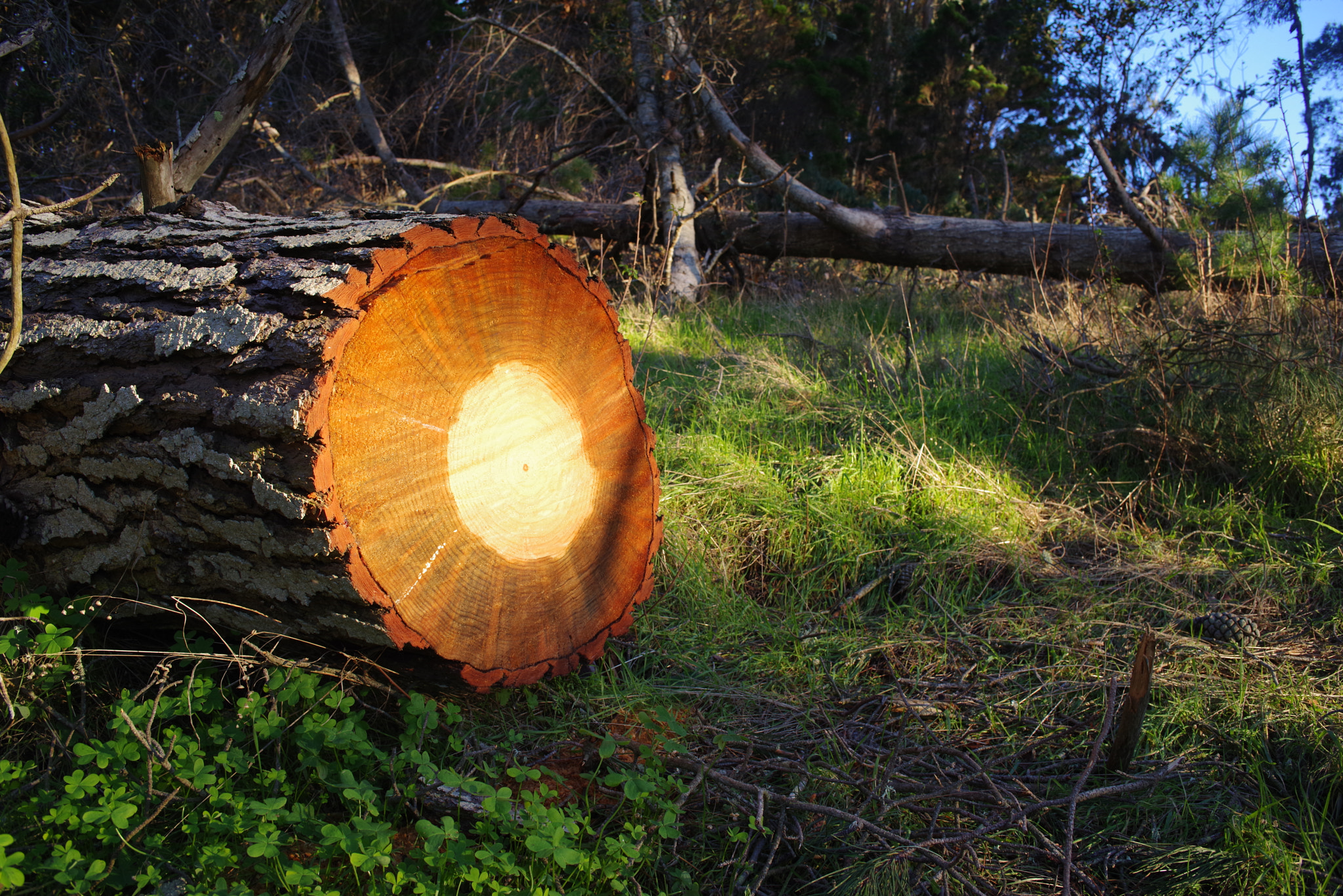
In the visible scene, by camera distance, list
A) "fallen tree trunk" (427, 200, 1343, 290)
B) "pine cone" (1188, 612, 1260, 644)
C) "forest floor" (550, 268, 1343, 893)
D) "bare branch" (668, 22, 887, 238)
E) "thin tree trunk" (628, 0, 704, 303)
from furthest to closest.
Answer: "thin tree trunk" (628, 0, 704, 303) < "bare branch" (668, 22, 887, 238) < "fallen tree trunk" (427, 200, 1343, 290) < "pine cone" (1188, 612, 1260, 644) < "forest floor" (550, 268, 1343, 893)

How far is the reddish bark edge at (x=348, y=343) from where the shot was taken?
5.28 feet

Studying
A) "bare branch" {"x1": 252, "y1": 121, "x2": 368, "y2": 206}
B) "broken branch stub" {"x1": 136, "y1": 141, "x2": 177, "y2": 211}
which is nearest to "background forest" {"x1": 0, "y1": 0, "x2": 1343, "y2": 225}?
"bare branch" {"x1": 252, "y1": 121, "x2": 368, "y2": 206}

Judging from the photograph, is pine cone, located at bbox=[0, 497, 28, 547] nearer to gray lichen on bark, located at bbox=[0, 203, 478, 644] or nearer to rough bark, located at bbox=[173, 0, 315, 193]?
gray lichen on bark, located at bbox=[0, 203, 478, 644]

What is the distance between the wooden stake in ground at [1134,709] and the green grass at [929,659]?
0.06 m

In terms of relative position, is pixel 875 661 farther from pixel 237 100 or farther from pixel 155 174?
pixel 237 100

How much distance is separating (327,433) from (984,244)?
5.15 m

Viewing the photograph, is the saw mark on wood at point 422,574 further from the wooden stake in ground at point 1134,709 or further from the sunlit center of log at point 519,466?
the wooden stake in ground at point 1134,709

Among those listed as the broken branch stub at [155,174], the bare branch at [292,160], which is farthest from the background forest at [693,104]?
the broken branch stub at [155,174]

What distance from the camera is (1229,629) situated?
2.36 m

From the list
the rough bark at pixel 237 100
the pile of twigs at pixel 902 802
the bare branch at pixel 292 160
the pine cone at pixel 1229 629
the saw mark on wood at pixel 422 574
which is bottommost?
the pile of twigs at pixel 902 802

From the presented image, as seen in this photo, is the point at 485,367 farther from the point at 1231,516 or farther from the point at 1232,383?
the point at 1232,383

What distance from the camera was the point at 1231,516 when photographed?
3.01m

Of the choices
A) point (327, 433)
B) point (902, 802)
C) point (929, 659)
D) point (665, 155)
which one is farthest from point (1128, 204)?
point (327, 433)

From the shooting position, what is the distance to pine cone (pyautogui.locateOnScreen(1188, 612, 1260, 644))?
235cm
